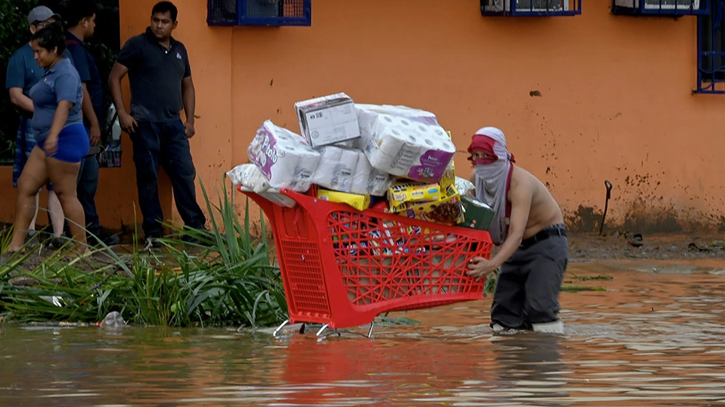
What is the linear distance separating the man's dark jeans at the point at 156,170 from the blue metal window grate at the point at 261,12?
1063 millimetres

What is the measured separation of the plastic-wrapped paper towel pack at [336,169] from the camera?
6512 mm

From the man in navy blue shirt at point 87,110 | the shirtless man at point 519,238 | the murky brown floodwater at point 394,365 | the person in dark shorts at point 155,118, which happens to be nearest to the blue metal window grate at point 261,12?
the person in dark shorts at point 155,118

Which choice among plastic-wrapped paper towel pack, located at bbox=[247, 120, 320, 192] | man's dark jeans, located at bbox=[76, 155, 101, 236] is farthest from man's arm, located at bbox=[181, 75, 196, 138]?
plastic-wrapped paper towel pack, located at bbox=[247, 120, 320, 192]

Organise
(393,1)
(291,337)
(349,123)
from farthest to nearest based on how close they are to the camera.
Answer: (393,1) < (291,337) < (349,123)

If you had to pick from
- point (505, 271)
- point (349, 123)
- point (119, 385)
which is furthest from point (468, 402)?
point (505, 271)

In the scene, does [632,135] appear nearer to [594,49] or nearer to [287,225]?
[594,49]

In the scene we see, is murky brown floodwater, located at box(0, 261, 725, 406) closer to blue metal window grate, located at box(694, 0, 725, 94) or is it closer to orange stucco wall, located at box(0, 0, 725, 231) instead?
orange stucco wall, located at box(0, 0, 725, 231)

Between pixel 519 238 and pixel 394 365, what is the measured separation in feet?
4.44

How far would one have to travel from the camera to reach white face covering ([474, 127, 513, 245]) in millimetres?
7254

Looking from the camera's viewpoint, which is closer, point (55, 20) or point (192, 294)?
point (192, 294)

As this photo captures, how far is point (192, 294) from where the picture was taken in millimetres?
7793

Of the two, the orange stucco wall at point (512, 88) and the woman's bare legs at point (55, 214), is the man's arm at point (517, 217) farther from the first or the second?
the orange stucco wall at point (512, 88)

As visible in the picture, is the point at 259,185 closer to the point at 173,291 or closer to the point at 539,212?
the point at 173,291

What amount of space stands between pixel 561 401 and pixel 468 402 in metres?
0.35
